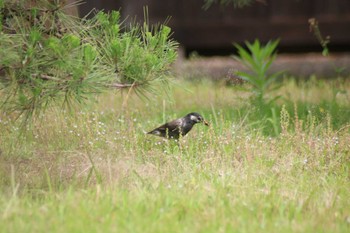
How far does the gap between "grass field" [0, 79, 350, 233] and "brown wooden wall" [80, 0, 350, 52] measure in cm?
492

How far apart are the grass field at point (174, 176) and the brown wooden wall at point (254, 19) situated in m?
4.92

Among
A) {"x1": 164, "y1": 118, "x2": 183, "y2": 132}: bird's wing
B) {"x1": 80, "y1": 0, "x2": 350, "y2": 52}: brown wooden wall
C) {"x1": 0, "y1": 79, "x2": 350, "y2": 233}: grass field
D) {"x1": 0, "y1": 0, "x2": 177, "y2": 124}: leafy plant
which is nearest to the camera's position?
{"x1": 0, "y1": 79, "x2": 350, "y2": 233}: grass field

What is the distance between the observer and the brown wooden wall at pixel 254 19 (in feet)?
40.1

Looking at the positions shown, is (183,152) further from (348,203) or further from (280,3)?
(280,3)

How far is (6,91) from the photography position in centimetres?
478

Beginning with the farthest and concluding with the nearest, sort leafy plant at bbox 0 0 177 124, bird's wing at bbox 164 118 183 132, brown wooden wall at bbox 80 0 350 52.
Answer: brown wooden wall at bbox 80 0 350 52
bird's wing at bbox 164 118 183 132
leafy plant at bbox 0 0 177 124

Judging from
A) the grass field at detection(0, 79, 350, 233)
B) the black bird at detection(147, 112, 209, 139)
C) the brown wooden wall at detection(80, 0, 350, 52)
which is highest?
the brown wooden wall at detection(80, 0, 350, 52)

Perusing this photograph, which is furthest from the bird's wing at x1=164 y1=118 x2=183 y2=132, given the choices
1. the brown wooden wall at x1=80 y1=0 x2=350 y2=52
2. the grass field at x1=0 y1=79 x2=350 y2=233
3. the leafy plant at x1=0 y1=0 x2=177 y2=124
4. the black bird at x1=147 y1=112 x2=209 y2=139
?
the brown wooden wall at x1=80 y1=0 x2=350 y2=52

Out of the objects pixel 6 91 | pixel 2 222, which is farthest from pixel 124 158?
pixel 2 222

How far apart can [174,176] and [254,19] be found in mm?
7568

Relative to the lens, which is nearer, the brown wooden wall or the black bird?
the black bird

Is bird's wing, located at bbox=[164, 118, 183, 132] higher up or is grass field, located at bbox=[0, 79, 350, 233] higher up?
bird's wing, located at bbox=[164, 118, 183, 132]

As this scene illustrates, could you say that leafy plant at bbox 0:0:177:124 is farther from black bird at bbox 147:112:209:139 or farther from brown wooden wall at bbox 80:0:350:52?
brown wooden wall at bbox 80:0:350:52

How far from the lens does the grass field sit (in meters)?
4.18
